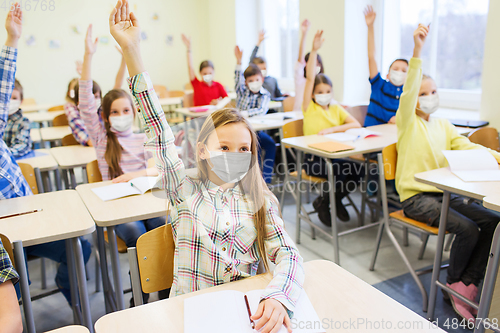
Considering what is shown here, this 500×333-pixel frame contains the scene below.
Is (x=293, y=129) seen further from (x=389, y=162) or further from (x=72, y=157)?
(x=72, y=157)

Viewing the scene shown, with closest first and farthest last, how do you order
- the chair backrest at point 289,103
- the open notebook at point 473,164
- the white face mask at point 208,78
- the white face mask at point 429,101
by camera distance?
the open notebook at point 473,164 < the white face mask at point 429,101 < the chair backrest at point 289,103 < the white face mask at point 208,78

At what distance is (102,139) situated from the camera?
2010 millimetres

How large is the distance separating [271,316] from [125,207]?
91cm

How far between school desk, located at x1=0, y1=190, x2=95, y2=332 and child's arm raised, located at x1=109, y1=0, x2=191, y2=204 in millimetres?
499

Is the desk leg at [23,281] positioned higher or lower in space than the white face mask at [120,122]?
lower

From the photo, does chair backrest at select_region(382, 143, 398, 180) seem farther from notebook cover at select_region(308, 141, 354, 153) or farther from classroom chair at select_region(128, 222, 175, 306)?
classroom chair at select_region(128, 222, 175, 306)

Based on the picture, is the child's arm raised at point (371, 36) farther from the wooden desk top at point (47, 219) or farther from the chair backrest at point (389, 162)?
the wooden desk top at point (47, 219)

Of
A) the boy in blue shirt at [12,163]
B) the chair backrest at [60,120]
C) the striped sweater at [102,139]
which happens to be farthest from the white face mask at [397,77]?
the chair backrest at [60,120]

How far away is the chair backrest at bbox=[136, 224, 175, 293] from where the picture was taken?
104cm

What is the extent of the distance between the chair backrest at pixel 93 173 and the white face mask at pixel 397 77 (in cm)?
208

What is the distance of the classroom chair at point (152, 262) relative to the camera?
1035mm

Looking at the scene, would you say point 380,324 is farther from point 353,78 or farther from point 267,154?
point 353,78

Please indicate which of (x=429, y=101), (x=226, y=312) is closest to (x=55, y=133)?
(x=429, y=101)

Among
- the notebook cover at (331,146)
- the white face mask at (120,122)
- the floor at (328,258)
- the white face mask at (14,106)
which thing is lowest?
the floor at (328,258)
